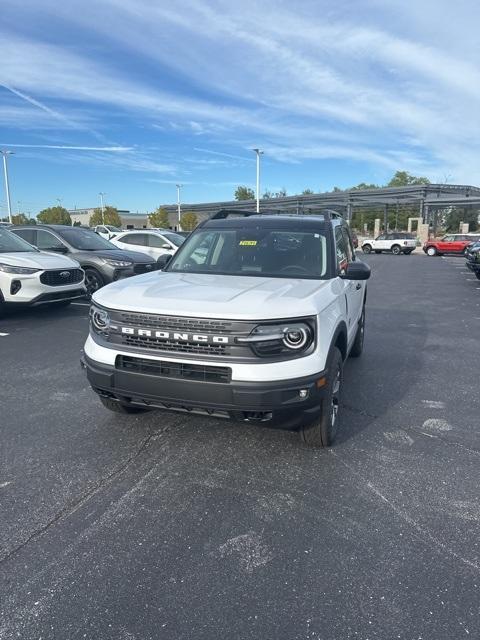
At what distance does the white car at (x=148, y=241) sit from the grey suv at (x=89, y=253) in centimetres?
370

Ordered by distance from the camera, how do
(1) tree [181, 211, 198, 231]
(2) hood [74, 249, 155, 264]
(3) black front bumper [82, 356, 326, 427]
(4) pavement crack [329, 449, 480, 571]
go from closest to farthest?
(4) pavement crack [329, 449, 480, 571] < (3) black front bumper [82, 356, 326, 427] < (2) hood [74, 249, 155, 264] < (1) tree [181, 211, 198, 231]

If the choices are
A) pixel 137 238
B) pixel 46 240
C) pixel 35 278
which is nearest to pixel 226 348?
pixel 35 278

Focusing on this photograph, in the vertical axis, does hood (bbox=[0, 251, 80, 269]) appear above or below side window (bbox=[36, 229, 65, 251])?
below

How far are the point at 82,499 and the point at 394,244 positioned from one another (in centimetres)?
3636

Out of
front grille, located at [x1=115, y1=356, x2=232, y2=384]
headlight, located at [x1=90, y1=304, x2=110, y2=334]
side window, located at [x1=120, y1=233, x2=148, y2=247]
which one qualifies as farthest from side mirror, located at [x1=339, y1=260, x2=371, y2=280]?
side window, located at [x1=120, y1=233, x2=148, y2=247]

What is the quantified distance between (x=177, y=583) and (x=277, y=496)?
0.93 m

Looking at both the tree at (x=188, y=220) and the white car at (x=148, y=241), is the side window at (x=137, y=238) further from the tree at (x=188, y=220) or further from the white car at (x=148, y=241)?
the tree at (x=188, y=220)

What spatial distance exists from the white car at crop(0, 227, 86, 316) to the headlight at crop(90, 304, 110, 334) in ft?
16.8

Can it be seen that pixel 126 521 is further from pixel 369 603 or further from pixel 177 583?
pixel 369 603

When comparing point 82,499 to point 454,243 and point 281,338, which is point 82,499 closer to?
point 281,338

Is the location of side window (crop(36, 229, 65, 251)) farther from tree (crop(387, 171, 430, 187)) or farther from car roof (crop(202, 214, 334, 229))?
tree (crop(387, 171, 430, 187))

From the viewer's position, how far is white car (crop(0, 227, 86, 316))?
7.99 meters

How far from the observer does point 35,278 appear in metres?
8.09

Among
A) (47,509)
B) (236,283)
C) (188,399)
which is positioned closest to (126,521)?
(47,509)
